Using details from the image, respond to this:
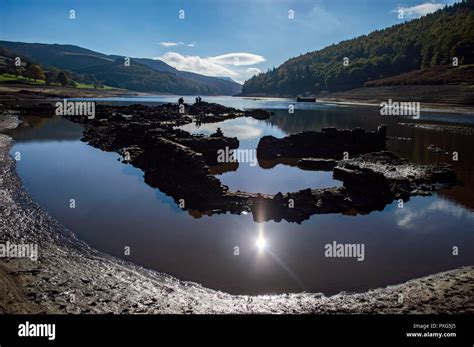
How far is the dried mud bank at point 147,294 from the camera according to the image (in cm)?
862

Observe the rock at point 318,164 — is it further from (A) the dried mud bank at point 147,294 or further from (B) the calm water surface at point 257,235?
(A) the dried mud bank at point 147,294

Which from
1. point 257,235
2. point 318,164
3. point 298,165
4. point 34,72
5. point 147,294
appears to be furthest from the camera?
point 34,72

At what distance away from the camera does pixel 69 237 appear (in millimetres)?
13266

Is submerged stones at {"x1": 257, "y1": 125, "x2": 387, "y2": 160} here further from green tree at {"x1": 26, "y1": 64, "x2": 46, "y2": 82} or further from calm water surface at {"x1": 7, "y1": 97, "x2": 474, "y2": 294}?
green tree at {"x1": 26, "y1": 64, "x2": 46, "y2": 82}

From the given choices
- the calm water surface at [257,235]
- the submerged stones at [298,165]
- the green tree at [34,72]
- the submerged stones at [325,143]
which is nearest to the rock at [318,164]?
the submerged stones at [298,165]

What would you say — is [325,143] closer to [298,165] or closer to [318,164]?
[298,165]

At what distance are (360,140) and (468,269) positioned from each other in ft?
82.5

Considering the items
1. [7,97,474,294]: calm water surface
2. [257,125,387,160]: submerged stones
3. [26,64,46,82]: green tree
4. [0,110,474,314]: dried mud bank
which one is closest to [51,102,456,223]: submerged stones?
[257,125,387,160]: submerged stones

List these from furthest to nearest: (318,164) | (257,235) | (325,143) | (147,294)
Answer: (325,143)
(318,164)
(257,235)
(147,294)

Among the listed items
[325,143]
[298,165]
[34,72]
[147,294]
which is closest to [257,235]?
[147,294]

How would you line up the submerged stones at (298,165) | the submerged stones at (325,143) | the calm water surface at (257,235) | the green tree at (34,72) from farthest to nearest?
the green tree at (34,72)
the submerged stones at (325,143)
the submerged stones at (298,165)
the calm water surface at (257,235)

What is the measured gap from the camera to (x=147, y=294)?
370 inches
